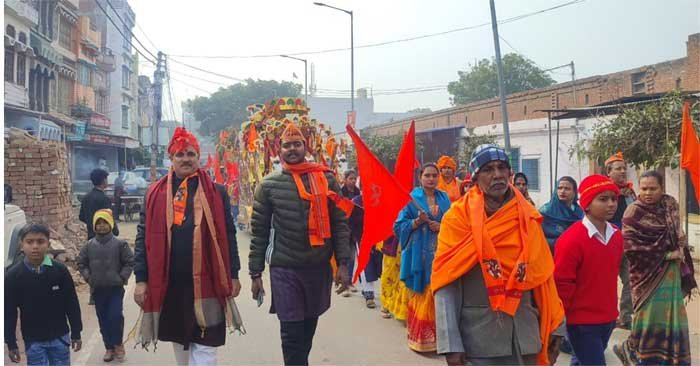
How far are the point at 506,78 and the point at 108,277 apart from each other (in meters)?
42.9

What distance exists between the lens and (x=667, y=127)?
9.05 m

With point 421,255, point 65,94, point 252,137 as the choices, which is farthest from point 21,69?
point 421,255

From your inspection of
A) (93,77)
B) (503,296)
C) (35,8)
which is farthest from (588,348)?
(93,77)

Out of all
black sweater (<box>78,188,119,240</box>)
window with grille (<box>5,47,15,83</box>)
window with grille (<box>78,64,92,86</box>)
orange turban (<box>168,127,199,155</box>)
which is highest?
window with grille (<box>78,64,92,86</box>)

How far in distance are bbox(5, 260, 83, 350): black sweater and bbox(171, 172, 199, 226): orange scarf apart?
1.09m

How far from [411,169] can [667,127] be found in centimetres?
463

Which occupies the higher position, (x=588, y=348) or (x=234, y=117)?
(x=234, y=117)

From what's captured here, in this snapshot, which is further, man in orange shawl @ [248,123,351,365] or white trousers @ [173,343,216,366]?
man in orange shawl @ [248,123,351,365]

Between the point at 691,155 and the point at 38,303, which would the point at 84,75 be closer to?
the point at 38,303

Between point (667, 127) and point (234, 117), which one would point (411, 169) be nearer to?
point (667, 127)

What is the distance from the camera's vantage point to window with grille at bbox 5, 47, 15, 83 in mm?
21703

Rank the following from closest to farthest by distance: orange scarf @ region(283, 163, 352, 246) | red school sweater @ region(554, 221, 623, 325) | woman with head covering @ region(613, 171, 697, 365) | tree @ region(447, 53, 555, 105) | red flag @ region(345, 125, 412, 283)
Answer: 1. red school sweater @ region(554, 221, 623, 325)
2. orange scarf @ region(283, 163, 352, 246)
3. woman with head covering @ region(613, 171, 697, 365)
4. red flag @ region(345, 125, 412, 283)
5. tree @ region(447, 53, 555, 105)

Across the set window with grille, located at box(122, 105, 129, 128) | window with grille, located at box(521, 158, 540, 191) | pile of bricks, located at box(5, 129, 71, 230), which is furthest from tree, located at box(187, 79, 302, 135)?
pile of bricks, located at box(5, 129, 71, 230)

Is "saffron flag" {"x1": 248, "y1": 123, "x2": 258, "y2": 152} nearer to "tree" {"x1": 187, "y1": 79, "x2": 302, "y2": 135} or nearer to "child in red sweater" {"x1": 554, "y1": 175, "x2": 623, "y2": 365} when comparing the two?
"child in red sweater" {"x1": 554, "y1": 175, "x2": 623, "y2": 365}
